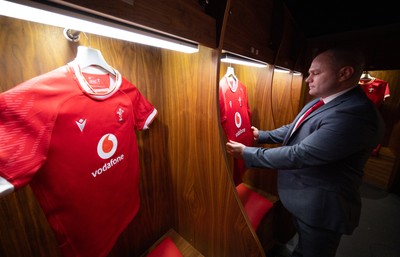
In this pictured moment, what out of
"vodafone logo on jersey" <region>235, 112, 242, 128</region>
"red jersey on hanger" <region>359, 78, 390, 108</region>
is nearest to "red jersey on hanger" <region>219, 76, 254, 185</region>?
"vodafone logo on jersey" <region>235, 112, 242, 128</region>

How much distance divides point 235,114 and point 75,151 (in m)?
0.93

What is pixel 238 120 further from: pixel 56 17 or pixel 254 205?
pixel 56 17

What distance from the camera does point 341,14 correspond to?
1.38 m

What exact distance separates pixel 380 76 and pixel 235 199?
9.22 feet

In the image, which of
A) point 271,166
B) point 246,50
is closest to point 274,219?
point 271,166

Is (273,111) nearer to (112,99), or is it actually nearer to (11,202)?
(112,99)

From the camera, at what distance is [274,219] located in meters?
1.43

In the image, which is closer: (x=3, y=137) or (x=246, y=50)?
(x=3, y=137)

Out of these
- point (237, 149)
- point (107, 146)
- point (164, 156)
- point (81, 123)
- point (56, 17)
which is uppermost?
point (56, 17)

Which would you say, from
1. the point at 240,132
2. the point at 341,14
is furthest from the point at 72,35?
the point at 341,14

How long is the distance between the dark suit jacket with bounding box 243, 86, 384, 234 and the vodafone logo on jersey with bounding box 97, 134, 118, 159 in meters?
0.65

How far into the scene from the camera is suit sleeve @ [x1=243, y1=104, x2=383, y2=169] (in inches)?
28.8

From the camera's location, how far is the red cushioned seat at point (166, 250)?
968mm

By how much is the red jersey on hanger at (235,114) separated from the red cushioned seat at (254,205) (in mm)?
264
